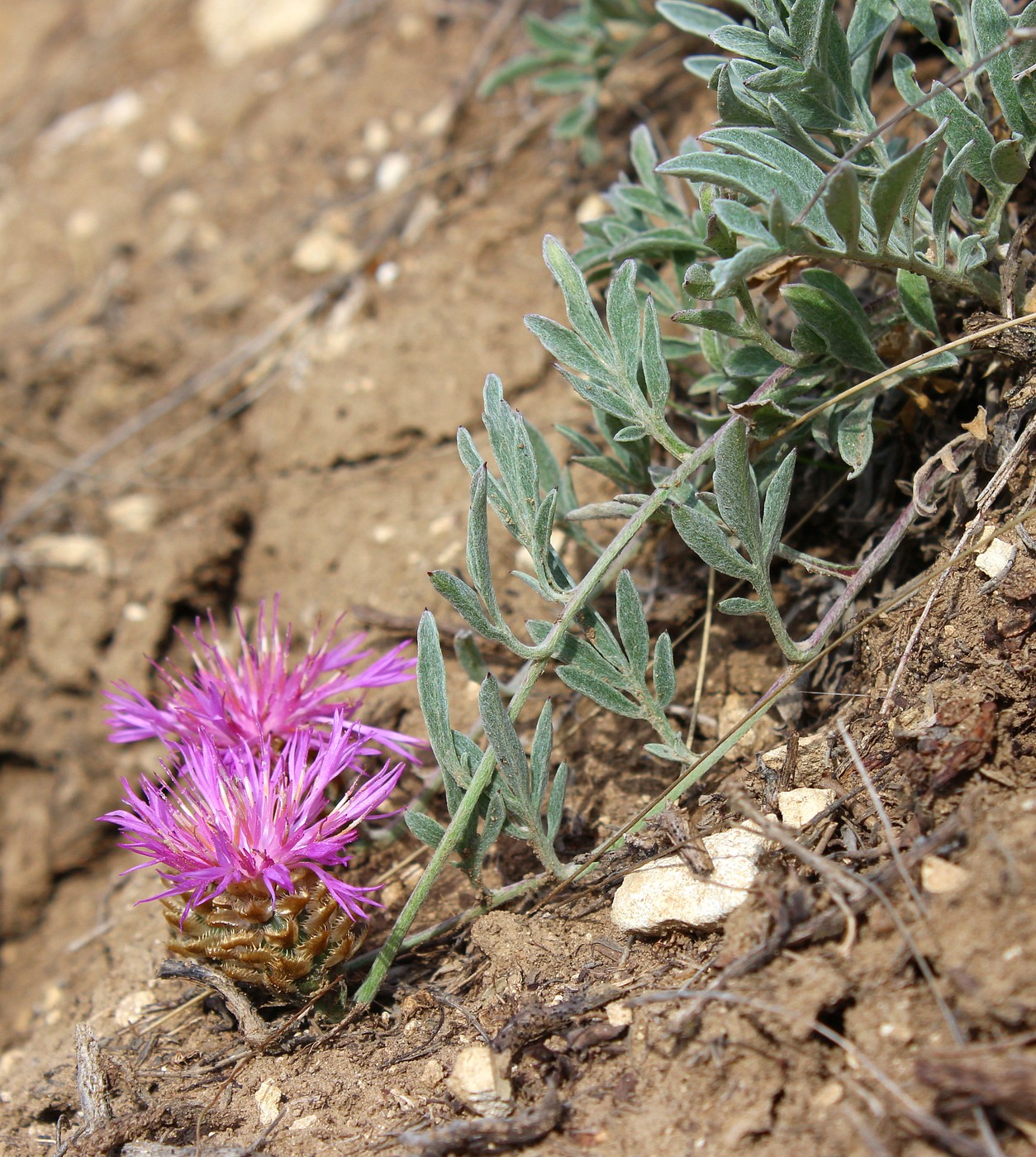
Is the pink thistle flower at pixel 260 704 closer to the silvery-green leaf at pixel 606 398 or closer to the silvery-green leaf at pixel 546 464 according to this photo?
the silvery-green leaf at pixel 546 464

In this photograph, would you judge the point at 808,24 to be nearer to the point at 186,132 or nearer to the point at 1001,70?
the point at 1001,70

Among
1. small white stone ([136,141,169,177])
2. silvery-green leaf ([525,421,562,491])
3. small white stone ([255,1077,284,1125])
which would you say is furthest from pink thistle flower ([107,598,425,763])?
small white stone ([136,141,169,177])

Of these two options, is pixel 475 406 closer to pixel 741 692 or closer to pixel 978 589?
pixel 741 692

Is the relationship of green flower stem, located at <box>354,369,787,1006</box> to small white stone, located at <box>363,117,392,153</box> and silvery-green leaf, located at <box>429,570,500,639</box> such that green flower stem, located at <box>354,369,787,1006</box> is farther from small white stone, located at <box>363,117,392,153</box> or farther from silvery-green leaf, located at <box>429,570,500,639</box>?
small white stone, located at <box>363,117,392,153</box>

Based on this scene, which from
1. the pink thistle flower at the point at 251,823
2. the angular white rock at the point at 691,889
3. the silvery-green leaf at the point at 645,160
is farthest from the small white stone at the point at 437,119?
the angular white rock at the point at 691,889

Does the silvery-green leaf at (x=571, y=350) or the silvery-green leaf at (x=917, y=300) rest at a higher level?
the silvery-green leaf at (x=571, y=350)

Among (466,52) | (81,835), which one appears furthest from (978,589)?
(466,52)

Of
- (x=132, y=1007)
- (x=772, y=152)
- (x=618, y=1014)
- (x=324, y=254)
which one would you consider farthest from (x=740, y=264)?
(x=324, y=254)

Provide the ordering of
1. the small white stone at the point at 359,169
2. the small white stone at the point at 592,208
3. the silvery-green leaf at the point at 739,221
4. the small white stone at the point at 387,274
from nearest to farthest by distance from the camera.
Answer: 1. the silvery-green leaf at the point at 739,221
2. the small white stone at the point at 592,208
3. the small white stone at the point at 387,274
4. the small white stone at the point at 359,169
